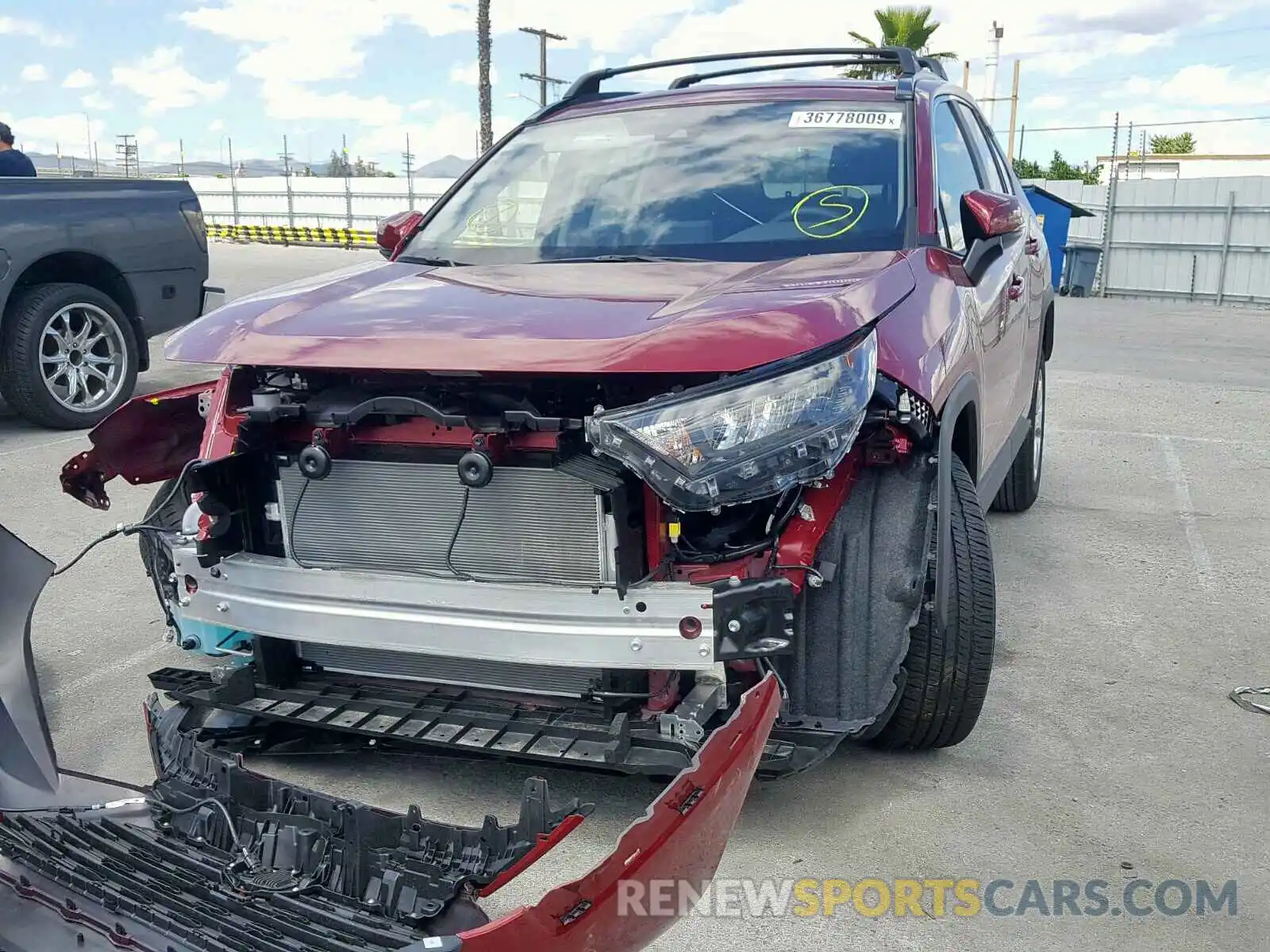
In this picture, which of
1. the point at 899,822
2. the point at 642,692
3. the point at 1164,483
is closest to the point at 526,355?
the point at 642,692

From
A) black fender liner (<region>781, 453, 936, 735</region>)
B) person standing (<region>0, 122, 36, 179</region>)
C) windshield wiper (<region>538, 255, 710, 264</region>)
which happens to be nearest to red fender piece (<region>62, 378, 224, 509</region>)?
windshield wiper (<region>538, 255, 710, 264</region>)

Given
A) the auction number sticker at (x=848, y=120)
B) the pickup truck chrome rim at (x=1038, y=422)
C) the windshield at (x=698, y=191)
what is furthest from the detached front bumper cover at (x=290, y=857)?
the pickup truck chrome rim at (x=1038, y=422)

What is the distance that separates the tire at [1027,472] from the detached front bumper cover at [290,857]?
377 centimetres

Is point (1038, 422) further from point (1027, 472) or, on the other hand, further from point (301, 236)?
point (301, 236)

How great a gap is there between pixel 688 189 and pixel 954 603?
1639 mm

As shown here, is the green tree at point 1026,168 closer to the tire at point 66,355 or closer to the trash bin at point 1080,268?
the trash bin at point 1080,268

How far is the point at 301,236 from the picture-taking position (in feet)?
100

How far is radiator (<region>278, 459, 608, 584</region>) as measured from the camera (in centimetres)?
261

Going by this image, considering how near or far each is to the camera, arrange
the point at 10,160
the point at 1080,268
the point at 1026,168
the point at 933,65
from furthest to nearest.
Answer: the point at 1026,168, the point at 1080,268, the point at 10,160, the point at 933,65

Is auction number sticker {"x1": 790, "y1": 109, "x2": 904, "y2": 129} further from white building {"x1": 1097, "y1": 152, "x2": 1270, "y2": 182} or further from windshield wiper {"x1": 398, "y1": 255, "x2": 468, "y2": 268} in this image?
white building {"x1": 1097, "y1": 152, "x2": 1270, "y2": 182}

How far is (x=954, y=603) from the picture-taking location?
291cm

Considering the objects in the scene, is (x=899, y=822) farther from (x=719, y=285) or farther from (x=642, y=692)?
(x=719, y=285)

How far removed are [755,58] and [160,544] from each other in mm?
2991

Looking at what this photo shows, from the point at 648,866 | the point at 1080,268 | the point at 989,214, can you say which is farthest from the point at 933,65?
the point at 1080,268
